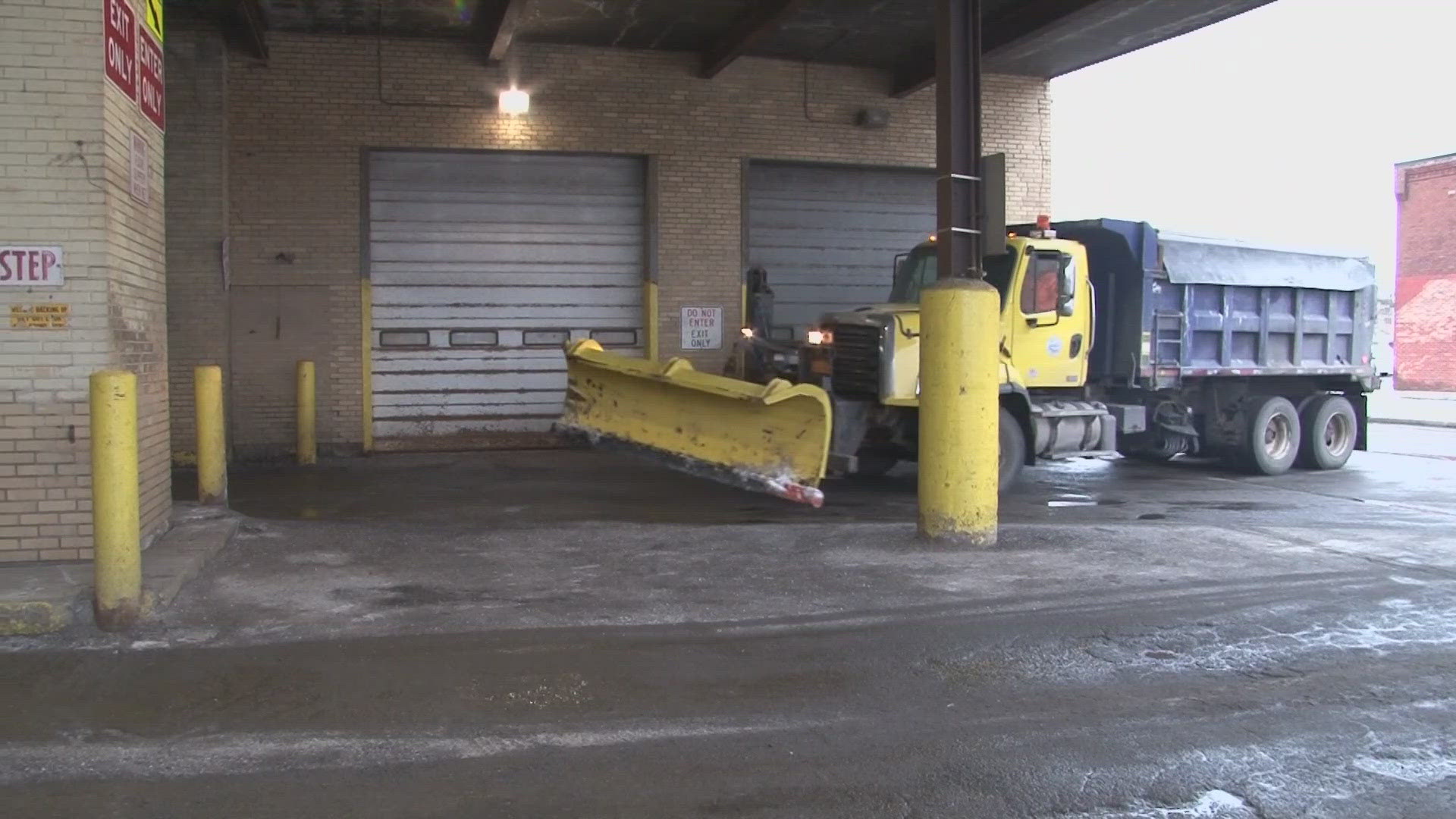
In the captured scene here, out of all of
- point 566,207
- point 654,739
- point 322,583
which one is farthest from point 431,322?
point 654,739

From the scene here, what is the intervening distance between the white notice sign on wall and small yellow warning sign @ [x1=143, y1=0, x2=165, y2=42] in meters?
8.54

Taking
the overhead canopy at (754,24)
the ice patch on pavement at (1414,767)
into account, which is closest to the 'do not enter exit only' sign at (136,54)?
the overhead canopy at (754,24)

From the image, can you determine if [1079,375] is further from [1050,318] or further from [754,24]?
[754,24]

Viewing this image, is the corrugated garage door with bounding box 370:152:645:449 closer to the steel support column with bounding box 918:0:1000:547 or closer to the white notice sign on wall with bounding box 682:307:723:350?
the white notice sign on wall with bounding box 682:307:723:350

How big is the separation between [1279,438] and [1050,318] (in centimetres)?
505

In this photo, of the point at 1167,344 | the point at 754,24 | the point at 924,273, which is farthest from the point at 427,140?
the point at 1167,344

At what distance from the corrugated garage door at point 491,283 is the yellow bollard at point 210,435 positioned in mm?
5721

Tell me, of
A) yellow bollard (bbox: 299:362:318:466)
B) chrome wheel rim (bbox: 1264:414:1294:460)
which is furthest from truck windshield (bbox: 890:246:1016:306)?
yellow bollard (bbox: 299:362:318:466)

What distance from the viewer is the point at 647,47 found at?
615 inches

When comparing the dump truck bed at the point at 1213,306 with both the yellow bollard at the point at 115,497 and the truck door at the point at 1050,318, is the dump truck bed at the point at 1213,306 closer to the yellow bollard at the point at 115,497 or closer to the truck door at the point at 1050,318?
the truck door at the point at 1050,318

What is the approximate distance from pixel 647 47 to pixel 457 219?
3641mm

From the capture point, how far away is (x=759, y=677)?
560cm

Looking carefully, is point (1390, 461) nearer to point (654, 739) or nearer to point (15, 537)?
point (654, 739)

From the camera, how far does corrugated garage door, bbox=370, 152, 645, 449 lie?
1540cm
